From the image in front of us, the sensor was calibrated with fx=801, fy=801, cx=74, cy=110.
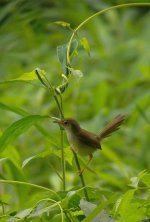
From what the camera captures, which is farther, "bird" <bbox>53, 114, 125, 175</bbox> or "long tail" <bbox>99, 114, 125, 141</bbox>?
"long tail" <bbox>99, 114, 125, 141</bbox>

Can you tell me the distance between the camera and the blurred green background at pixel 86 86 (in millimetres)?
3639

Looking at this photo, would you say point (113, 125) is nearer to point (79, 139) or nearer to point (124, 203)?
point (79, 139)

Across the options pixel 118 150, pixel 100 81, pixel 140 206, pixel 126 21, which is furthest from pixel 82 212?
pixel 126 21

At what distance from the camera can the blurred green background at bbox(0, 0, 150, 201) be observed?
3.64 metres

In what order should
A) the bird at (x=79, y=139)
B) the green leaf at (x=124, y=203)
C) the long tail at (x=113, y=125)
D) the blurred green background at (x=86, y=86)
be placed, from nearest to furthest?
the green leaf at (x=124, y=203) < the bird at (x=79, y=139) < the long tail at (x=113, y=125) < the blurred green background at (x=86, y=86)

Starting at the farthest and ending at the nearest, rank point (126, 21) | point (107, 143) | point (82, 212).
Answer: point (126, 21)
point (107, 143)
point (82, 212)

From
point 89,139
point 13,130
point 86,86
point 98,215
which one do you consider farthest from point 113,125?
point 86,86

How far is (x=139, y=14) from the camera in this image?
22.3 feet

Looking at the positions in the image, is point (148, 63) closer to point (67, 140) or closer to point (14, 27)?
point (14, 27)

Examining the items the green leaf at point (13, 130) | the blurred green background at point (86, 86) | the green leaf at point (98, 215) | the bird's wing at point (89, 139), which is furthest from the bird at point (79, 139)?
the blurred green background at point (86, 86)

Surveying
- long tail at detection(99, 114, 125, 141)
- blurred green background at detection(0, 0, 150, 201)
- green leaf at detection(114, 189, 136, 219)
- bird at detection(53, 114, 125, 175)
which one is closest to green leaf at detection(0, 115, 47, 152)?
bird at detection(53, 114, 125, 175)

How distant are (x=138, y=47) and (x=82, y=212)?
363 cm

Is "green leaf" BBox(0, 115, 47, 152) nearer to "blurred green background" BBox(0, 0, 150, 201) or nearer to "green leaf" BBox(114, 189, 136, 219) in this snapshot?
"green leaf" BBox(114, 189, 136, 219)

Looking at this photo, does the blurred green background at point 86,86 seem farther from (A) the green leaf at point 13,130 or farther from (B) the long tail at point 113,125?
(A) the green leaf at point 13,130
